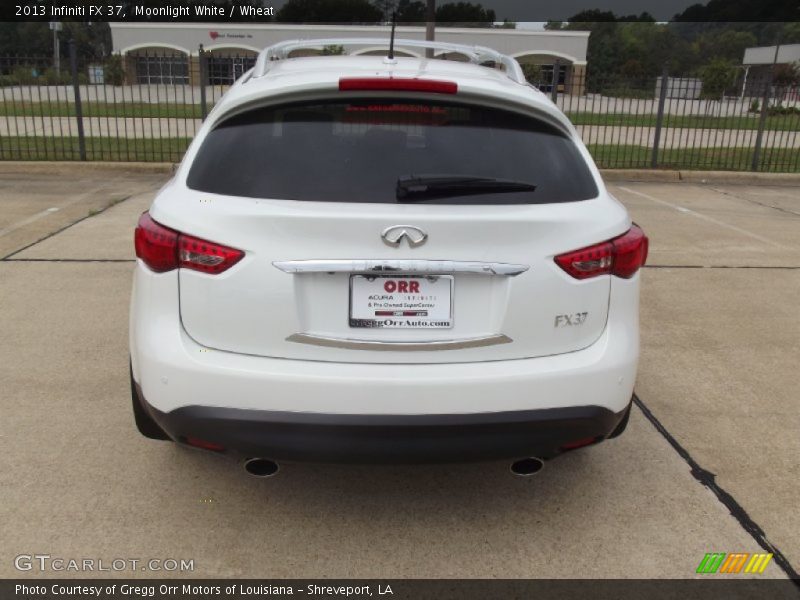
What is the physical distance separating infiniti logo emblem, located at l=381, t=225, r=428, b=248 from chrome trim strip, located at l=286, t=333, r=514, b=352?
32cm

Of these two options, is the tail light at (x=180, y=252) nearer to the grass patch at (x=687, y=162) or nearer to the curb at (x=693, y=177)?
the curb at (x=693, y=177)

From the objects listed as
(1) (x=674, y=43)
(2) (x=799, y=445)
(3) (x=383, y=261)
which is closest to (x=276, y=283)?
(3) (x=383, y=261)

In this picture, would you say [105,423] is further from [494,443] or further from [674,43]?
[674,43]

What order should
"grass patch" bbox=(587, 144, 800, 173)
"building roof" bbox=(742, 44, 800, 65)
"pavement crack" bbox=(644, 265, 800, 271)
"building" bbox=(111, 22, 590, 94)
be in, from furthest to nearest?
"building roof" bbox=(742, 44, 800, 65) → "building" bbox=(111, 22, 590, 94) → "grass patch" bbox=(587, 144, 800, 173) → "pavement crack" bbox=(644, 265, 800, 271)

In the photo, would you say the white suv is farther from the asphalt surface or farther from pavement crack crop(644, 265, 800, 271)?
pavement crack crop(644, 265, 800, 271)

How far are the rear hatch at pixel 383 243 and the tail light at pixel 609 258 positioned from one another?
0.03 meters

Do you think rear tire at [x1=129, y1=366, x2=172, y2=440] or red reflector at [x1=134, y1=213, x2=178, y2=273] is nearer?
red reflector at [x1=134, y1=213, x2=178, y2=273]

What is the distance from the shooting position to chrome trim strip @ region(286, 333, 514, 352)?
2365mm

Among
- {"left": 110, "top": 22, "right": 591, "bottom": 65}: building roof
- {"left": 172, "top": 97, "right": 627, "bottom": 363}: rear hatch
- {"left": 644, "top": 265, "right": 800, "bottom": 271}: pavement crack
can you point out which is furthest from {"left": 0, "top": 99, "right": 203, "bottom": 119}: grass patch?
{"left": 110, "top": 22, "right": 591, "bottom": 65}: building roof

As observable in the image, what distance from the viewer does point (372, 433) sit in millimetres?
2375

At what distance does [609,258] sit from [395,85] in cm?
95

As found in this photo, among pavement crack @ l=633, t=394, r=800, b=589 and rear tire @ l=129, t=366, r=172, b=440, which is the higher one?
rear tire @ l=129, t=366, r=172, b=440

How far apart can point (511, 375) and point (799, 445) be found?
6.47ft

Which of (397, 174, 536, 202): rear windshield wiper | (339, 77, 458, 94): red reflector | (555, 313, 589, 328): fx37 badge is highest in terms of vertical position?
(339, 77, 458, 94): red reflector
